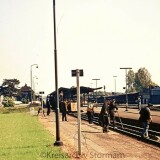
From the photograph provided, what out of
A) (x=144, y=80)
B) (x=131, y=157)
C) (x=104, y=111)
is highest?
(x=144, y=80)

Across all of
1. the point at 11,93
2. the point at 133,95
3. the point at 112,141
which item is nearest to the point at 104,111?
the point at 112,141

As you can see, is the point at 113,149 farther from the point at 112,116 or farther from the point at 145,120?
the point at 112,116

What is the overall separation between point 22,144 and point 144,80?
147 metres

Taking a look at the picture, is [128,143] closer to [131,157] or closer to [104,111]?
[131,157]

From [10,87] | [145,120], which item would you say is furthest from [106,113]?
[10,87]

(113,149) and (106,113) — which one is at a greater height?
(106,113)

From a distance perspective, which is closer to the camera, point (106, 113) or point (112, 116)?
point (106, 113)

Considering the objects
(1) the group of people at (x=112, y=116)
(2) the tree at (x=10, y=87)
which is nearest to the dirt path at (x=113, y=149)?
(1) the group of people at (x=112, y=116)

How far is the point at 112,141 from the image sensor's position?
714 inches

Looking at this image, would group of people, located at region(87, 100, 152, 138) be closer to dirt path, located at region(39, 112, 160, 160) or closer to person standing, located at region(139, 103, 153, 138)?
person standing, located at region(139, 103, 153, 138)

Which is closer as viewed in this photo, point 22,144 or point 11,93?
point 22,144

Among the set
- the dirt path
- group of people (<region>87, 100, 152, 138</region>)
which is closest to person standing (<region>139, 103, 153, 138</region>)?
group of people (<region>87, 100, 152, 138</region>)

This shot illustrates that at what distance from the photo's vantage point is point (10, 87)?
15575 centimetres

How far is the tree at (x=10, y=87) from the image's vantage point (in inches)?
6048
